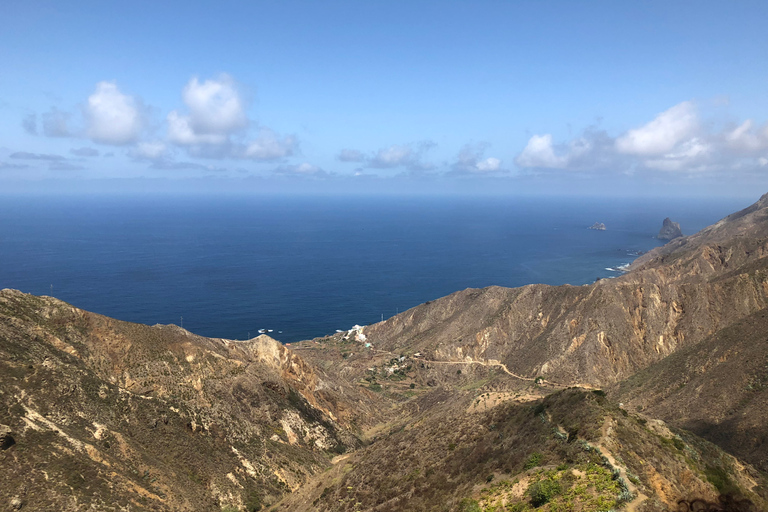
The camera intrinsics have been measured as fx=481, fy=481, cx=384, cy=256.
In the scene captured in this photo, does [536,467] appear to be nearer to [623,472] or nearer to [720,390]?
[623,472]

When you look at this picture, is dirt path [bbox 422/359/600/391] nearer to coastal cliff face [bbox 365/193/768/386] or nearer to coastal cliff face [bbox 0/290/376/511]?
coastal cliff face [bbox 365/193/768/386]

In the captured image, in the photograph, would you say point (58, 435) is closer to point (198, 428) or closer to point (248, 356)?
point (198, 428)

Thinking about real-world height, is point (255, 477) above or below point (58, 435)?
below

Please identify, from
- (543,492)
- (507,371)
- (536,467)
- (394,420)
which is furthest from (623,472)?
(507,371)

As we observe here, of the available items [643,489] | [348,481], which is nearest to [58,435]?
[348,481]

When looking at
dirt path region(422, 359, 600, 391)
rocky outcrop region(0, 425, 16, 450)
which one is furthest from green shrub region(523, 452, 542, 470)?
dirt path region(422, 359, 600, 391)
